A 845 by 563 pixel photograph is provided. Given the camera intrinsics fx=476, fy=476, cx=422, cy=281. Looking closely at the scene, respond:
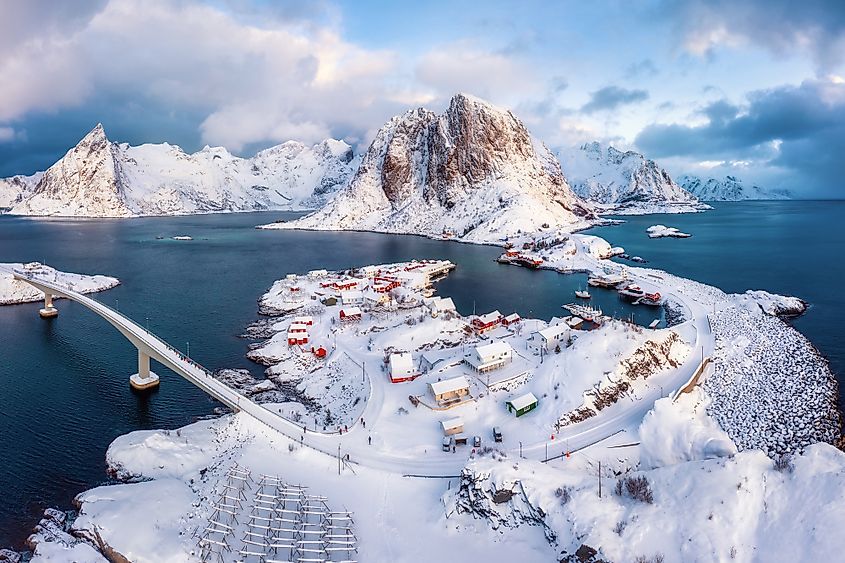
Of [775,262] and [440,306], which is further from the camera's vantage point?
[775,262]

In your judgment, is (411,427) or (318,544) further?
(411,427)

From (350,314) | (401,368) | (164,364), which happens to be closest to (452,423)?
(401,368)

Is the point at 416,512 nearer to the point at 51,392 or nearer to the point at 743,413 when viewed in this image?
the point at 743,413

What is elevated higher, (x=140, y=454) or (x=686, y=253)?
(x=686, y=253)

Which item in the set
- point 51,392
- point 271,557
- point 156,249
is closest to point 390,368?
point 271,557

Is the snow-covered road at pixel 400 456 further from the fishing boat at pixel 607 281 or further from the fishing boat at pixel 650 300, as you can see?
the fishing boat at pixel 607 281

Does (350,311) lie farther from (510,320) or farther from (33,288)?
(33,288)

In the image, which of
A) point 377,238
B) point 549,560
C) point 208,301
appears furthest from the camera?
point 377,238
